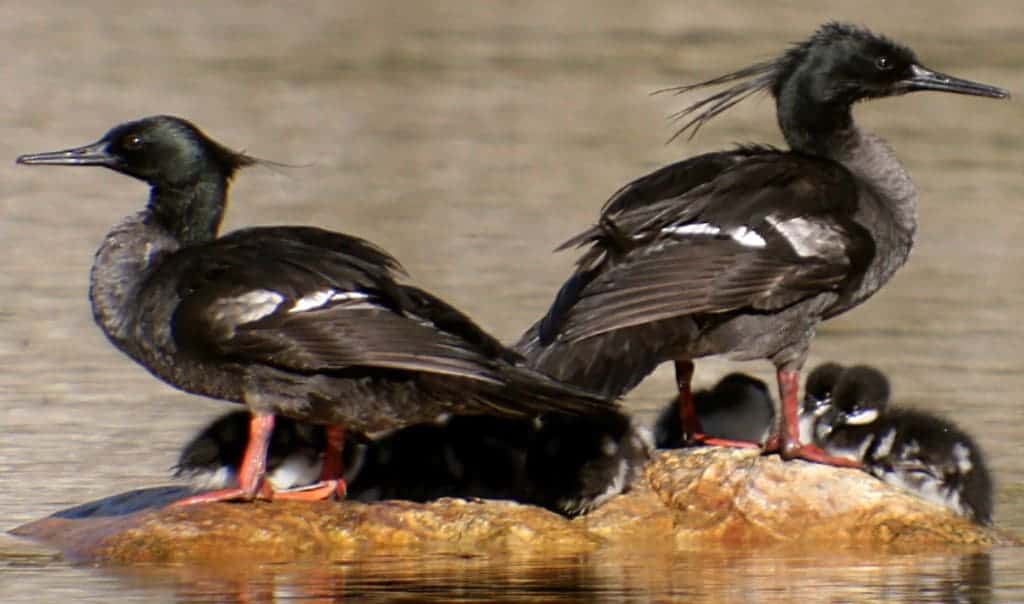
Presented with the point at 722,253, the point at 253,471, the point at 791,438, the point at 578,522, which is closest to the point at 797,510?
the point at 791,438

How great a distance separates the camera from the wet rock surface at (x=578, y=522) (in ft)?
23.5

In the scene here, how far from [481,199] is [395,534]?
22.1ft

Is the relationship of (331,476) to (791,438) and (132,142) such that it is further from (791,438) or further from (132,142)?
(791,438)

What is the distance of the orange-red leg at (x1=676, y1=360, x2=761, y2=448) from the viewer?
26.3ft

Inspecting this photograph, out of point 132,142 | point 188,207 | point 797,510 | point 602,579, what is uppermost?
point 132,142

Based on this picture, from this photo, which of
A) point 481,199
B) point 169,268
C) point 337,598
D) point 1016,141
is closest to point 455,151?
point 481,199

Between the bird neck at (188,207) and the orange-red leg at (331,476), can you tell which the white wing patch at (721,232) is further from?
the bird neck at (188,207)

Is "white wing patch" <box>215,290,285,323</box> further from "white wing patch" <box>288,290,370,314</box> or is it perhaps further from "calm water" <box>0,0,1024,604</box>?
"calm water" <box>0,0,1024,604</box>

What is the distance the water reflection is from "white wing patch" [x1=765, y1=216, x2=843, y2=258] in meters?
1.03

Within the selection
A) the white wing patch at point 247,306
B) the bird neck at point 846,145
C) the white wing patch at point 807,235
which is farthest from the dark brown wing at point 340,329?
the bird neck at point 846,145

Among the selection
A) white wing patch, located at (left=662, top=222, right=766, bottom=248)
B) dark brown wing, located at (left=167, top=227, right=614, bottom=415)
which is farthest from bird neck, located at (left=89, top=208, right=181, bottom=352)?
white wing patch, located at (left=662, top=222, right=766, bottom=248)

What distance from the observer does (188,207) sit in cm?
780

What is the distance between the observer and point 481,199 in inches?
546

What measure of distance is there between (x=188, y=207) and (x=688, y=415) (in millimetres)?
1828
